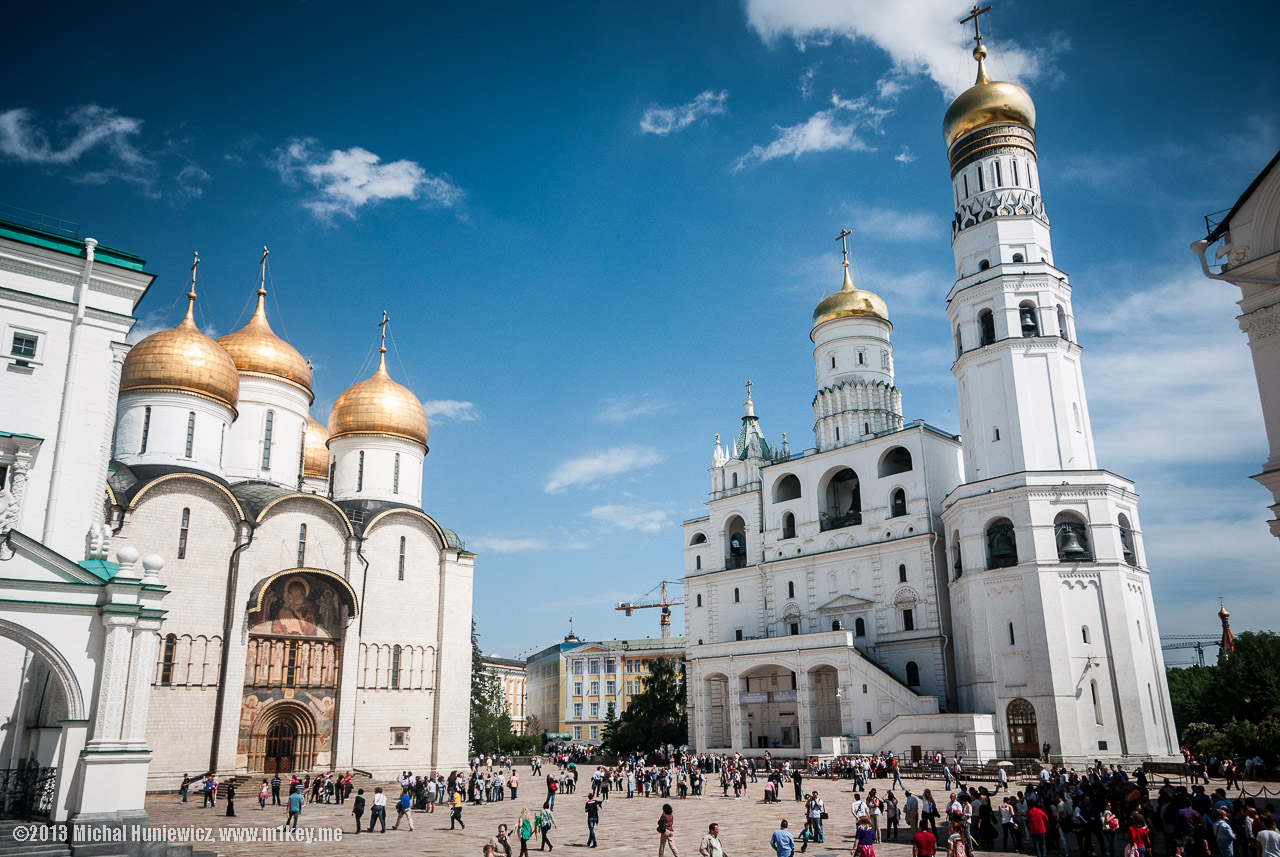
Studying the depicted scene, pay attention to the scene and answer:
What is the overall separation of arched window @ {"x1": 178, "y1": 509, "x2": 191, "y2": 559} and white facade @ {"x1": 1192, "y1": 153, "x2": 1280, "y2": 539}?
2616 cm

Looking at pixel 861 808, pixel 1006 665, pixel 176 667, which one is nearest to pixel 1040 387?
pixel 1006 665

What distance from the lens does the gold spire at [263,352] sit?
107 feet

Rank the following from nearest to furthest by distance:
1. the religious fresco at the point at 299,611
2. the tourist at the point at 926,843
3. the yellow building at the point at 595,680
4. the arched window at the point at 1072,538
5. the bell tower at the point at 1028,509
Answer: the tourist at the point at 926,843
the religious fresco at the point at 299,611
the bell tower at the point at 1028,509
the arched window at the point at 1072,538
the yellow building at the point at 595,680

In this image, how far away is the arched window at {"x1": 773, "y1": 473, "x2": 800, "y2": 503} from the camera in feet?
148

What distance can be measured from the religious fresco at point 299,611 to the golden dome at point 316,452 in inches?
328

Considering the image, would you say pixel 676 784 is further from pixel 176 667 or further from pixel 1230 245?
pixel 1230 245

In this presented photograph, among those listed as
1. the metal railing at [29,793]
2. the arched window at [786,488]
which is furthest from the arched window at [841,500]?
the metal railing at [29,793]

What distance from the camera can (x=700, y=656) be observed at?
41.8 m

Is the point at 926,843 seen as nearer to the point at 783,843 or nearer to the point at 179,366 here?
the point at 783,843

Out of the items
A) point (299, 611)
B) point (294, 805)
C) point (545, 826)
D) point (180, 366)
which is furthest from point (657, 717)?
point (545, 826)

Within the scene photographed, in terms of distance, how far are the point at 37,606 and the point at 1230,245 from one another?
18.2m

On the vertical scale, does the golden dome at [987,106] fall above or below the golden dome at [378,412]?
above

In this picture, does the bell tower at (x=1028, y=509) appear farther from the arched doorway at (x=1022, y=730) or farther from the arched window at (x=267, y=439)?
the arched window at (x=267, y=439)

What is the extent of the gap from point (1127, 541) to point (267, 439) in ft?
101
